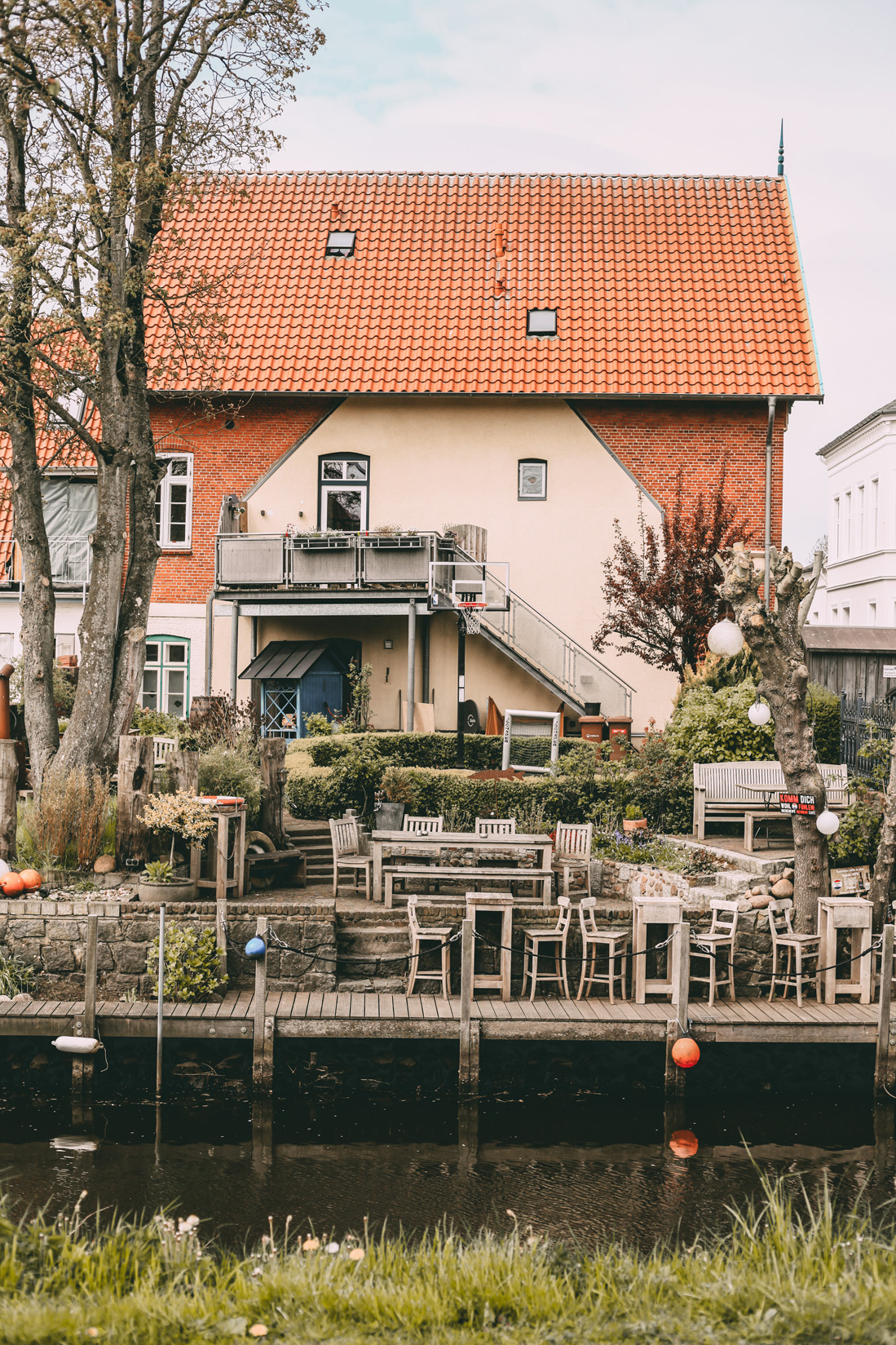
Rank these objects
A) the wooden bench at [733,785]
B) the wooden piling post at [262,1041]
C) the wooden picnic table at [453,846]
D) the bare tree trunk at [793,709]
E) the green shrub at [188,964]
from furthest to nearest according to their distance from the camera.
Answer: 1. the wooden bench at [733,785]
2. the wooden picnic table at [453,846]
3. the bare tree trunk at [793,709]
4. the green shrub at [188,964]
5. the wooden piling post at [262,1041]

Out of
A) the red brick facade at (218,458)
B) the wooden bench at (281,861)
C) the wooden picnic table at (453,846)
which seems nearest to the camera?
the wooden picnic table at (453,846)

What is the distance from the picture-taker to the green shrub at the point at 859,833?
12.7 m

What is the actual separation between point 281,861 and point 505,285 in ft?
48.2

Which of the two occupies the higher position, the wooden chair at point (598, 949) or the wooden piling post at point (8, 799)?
the wooden piling post at point (8, 799)

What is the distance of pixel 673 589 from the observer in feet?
63.5

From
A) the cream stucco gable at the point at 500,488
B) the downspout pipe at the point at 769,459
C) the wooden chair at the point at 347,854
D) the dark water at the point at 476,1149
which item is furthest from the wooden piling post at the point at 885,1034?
the downspout pipe at the point at 769,459

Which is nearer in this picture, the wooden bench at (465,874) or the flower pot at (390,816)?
the wooden bench at (465,874)

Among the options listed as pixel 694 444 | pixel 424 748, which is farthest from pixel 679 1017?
pixel 694 444

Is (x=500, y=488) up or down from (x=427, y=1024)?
up

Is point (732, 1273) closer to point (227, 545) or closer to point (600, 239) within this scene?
point (227, 545)

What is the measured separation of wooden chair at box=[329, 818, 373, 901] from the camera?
503 inches

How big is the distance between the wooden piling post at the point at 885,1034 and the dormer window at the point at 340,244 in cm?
1855

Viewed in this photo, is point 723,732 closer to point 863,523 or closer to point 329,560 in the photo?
point 329,560

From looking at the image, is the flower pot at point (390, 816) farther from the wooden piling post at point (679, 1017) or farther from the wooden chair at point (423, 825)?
the wooden piling post at point (679, 1017)
